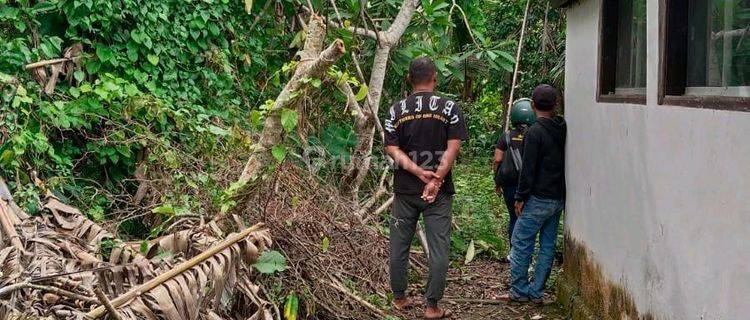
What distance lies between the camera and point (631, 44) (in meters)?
4.48

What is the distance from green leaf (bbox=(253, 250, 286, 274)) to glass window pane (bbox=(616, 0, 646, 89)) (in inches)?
92.0

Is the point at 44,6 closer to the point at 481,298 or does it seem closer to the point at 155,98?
the point at 155,98

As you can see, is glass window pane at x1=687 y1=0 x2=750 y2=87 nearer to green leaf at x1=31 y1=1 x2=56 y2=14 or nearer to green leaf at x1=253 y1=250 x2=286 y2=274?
green leaf at x1=253 y1=250 x2=286 y2=274

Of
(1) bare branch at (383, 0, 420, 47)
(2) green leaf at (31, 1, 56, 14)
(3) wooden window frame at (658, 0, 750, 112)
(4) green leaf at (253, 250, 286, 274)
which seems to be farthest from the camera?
(1) bare branch at (383, 0, 420, 47)

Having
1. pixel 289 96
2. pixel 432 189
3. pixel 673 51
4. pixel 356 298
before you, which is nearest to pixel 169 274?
pixel 289 96

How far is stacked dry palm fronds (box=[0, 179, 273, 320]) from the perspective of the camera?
2918mm

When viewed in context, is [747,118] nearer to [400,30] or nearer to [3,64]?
[3,64]

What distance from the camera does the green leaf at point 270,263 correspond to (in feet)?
13.8

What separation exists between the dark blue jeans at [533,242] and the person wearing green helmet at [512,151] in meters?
0.78

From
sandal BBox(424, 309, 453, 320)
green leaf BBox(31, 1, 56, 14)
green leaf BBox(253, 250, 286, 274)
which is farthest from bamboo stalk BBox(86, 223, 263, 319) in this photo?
green leaf BBox(31, 1, 56, 14)

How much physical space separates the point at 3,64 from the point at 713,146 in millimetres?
4596

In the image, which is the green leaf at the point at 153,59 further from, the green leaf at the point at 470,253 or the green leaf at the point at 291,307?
the green leaf at the point at 470,253

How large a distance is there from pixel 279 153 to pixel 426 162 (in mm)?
1159

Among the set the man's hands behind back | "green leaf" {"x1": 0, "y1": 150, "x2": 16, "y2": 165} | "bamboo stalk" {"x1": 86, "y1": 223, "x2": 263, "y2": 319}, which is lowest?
"bamboo stalk" {"x1": 86, "y1": 223, "x2": 263, "y2": 319}
